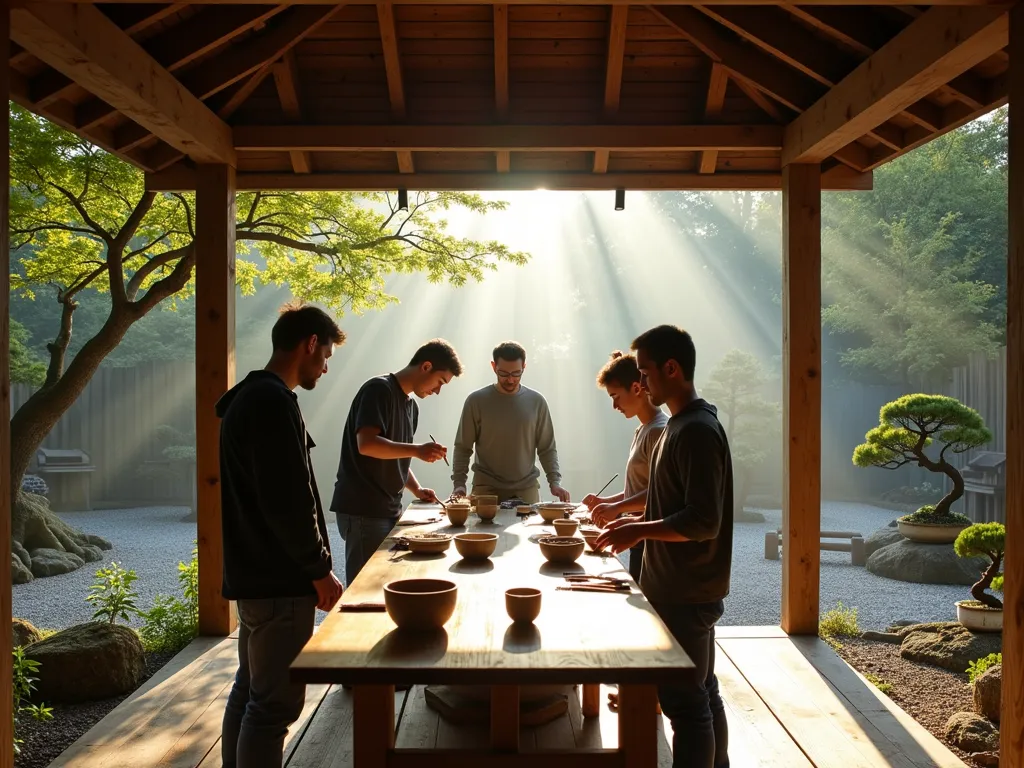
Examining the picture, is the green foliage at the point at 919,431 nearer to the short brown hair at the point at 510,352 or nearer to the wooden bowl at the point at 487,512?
the short brown hair at the point at 510,352

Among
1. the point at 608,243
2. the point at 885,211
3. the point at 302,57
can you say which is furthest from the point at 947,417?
the point at 608,243

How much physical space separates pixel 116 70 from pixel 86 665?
2882 mm

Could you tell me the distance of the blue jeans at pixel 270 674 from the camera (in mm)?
2258

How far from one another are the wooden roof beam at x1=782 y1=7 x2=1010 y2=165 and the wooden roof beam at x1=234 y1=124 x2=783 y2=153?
0.51m

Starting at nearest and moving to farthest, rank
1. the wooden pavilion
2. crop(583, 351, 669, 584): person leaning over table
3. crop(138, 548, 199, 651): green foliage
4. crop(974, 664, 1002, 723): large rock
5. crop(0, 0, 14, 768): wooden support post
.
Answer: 1. crop(0, 0, 14, 768): wooden support post
2. crop(583, 351, 669, 584): person leaning over table
3. crop(974, 664, 1002, 723): large rock
4. the wooden pavilion
5. crop(138, 548, 199, 651): green foliage

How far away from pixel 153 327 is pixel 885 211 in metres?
14.9

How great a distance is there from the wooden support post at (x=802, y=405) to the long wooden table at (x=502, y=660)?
9.04 feet

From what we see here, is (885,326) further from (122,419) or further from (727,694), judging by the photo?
(122,419)

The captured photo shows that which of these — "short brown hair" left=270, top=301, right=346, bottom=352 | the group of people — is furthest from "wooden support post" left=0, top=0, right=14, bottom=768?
"short brown hair" left=270, top=301, right=346, bottom=352

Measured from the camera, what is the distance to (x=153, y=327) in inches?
693

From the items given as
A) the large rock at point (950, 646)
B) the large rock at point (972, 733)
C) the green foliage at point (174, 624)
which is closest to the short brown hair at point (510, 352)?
the green foliage at point (174, 624)

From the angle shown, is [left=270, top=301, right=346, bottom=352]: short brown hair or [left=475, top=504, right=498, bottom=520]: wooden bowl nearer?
[left=270, top=301, right=346, bottom=352]: short brown hair

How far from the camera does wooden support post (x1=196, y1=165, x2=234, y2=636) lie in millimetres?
4609

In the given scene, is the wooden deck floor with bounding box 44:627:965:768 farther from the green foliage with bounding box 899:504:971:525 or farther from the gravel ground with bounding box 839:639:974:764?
the green foliage with bounding box 899:504:971:525
